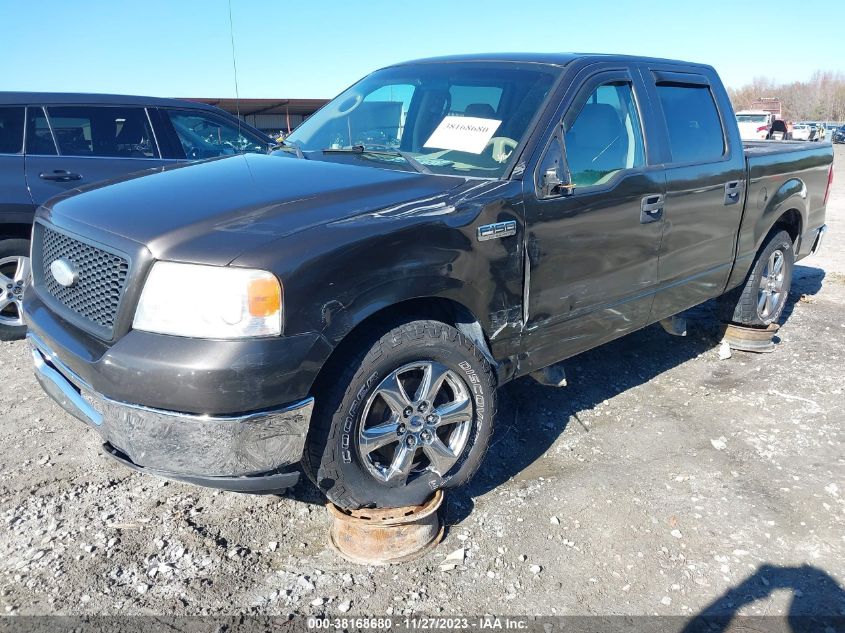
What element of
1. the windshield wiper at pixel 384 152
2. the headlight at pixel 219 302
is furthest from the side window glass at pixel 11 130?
the headlight at pixel 219 302

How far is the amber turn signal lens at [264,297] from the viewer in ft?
7.32

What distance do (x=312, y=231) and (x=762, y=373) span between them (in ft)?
12.9

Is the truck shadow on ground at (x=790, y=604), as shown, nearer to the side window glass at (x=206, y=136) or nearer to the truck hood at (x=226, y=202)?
the truck hood at (x=226, y=202)

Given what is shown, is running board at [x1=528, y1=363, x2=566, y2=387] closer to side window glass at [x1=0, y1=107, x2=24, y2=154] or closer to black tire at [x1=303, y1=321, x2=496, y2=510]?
black tire at [x1=303, y1=321, x2=496, y2=510]

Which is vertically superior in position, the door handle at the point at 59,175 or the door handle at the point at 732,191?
the door handle at the point at 59,175

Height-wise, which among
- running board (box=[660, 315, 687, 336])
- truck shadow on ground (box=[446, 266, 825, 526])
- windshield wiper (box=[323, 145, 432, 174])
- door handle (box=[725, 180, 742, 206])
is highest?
windshield wiper (box=[323, 145, 432, 174])

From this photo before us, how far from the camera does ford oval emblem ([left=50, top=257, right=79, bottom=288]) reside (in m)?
2.62

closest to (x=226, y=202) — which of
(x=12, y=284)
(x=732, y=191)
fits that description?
(x=732, y=191)

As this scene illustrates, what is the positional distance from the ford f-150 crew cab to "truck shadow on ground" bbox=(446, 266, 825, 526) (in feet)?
1.58

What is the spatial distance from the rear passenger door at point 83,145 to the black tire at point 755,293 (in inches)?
187

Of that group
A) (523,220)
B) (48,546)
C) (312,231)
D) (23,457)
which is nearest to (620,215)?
(523,220)

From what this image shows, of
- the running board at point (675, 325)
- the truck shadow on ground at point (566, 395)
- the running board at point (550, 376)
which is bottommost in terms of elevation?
the truck shadow on ground at point (566, 395)

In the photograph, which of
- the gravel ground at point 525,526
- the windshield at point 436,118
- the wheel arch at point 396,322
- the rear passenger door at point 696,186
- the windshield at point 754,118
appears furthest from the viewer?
the windshield at point 754,118

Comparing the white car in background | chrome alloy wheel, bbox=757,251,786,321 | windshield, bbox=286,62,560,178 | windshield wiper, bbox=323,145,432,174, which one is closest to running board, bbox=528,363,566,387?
windshield, bbox=286,62,560,178
